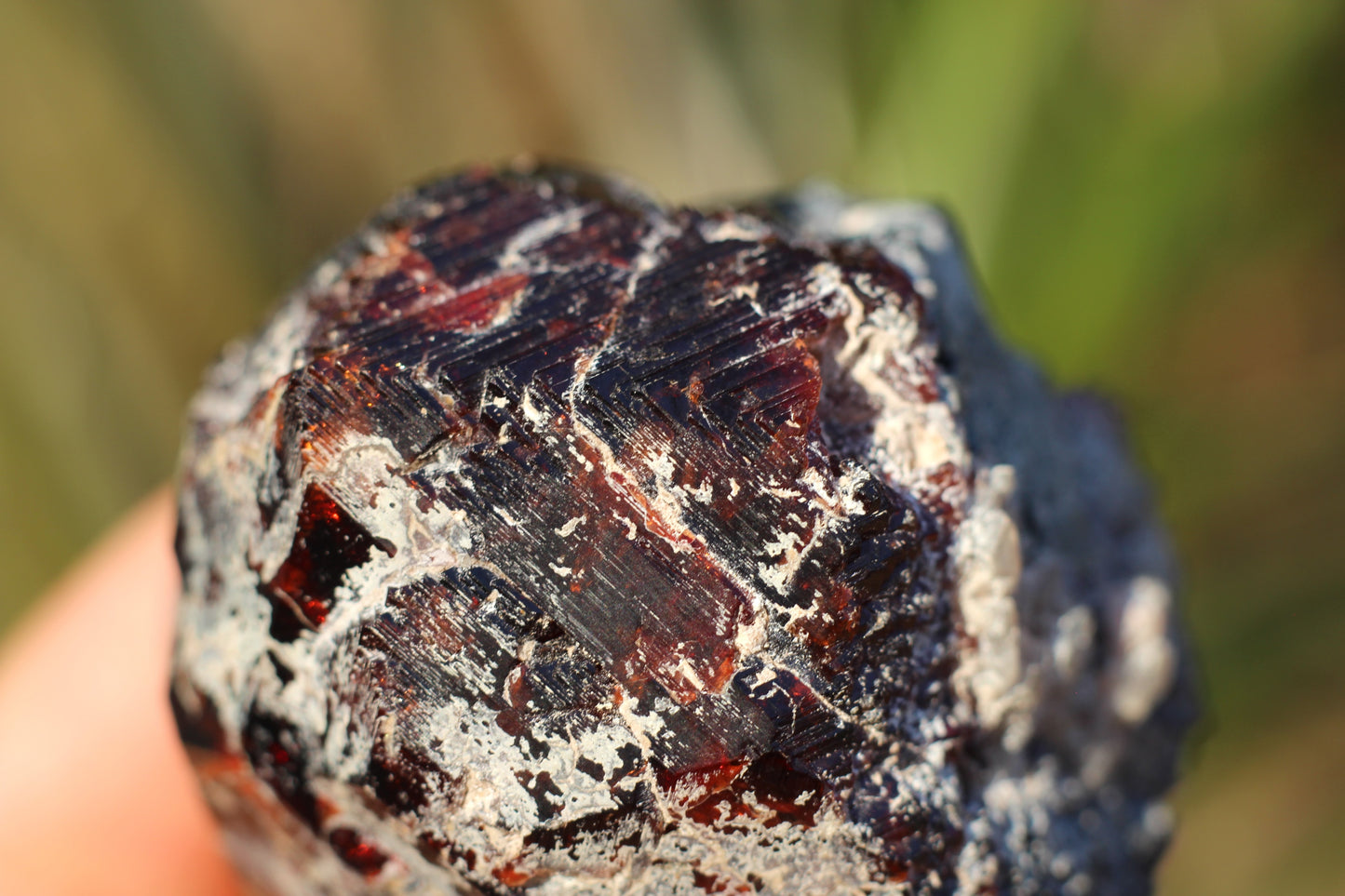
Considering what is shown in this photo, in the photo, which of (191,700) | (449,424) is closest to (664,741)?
(449,424)

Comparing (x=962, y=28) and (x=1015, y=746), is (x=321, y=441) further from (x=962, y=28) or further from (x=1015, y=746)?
(x=962, y=28)

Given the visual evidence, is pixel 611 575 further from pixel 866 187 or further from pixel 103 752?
pixel 866 187

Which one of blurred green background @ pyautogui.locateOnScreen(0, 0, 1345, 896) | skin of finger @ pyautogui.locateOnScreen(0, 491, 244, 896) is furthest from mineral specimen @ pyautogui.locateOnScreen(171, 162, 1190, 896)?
blurred green background @ pyautogui.locateOnScreen(0, 0, 1345, 896)

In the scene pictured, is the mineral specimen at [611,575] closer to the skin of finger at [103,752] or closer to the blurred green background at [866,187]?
the skin of finger at [103,752]

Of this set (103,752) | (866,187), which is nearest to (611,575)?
(103,752)

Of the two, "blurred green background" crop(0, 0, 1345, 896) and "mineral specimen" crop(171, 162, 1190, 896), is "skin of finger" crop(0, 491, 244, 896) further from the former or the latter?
"blurred green background" crop(0, 0, 1345, 896)

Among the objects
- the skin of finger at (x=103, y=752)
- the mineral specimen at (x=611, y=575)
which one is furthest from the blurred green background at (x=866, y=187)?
the mineral specimen at (x=611, y=575)
